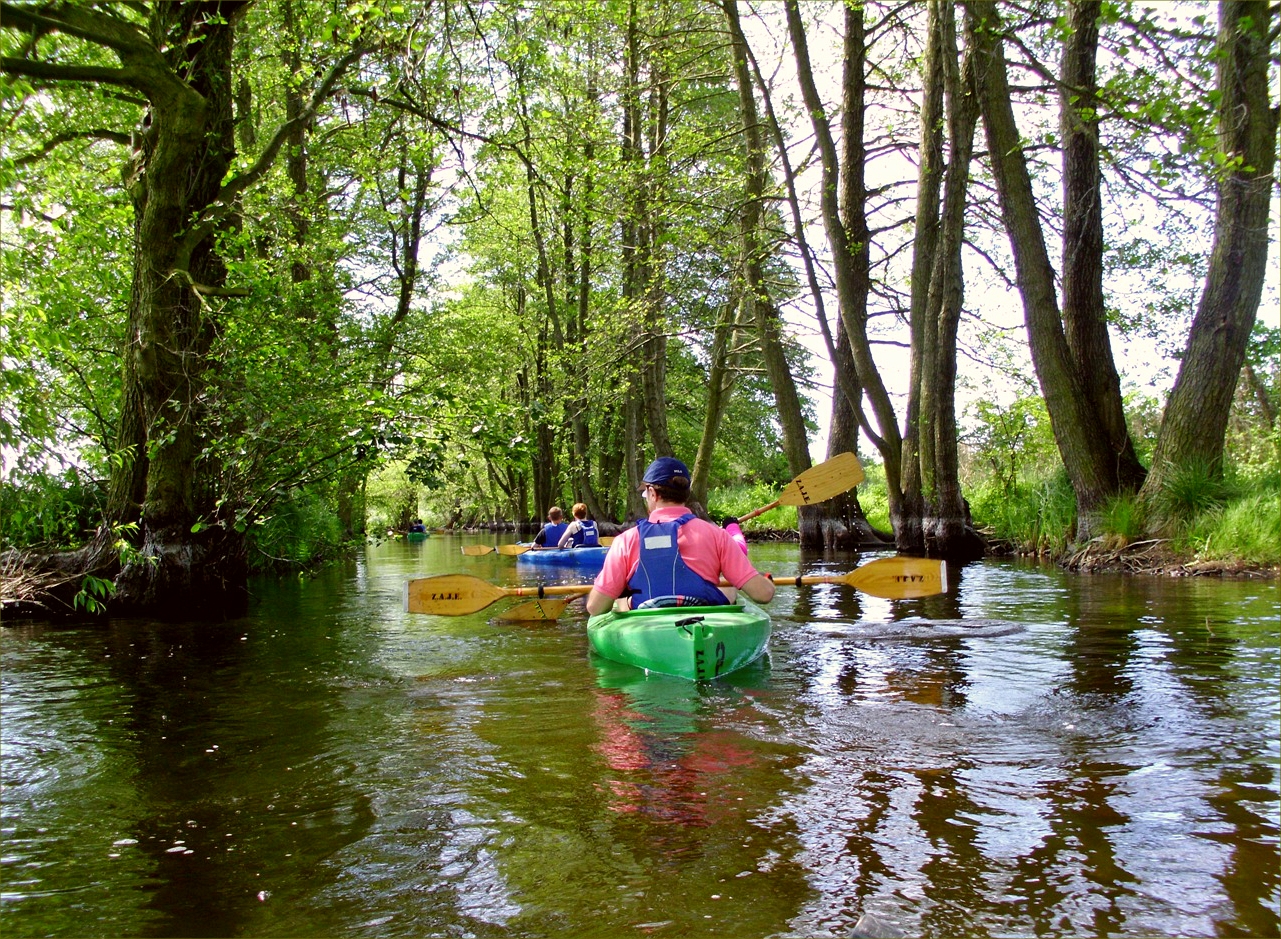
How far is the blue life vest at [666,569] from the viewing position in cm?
602

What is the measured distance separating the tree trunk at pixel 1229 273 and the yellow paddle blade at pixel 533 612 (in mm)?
7000

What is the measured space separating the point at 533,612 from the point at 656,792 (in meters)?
5.65

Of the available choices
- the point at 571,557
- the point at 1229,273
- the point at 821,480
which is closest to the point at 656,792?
the point at 821,480

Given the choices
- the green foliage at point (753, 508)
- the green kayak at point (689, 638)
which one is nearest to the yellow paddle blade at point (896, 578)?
the green kayak at point (689, 638)

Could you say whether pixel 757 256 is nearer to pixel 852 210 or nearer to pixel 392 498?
pixel 852 210

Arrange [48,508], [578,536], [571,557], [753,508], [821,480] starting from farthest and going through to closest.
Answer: [753,508]
[578,536]
[571,557]
[821,480]
[48,508]

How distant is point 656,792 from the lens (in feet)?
12.1

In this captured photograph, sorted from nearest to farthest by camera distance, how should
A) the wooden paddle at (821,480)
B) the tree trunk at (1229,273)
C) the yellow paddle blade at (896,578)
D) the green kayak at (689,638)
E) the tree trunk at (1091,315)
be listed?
the green kayak at (689,638) < the yellow paddle blade at (896,578) < the tree trunk at (1229,273) < the wooden paddle at (821,480) < the tree trunk at (1091,315)

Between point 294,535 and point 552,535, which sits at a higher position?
point 294,535

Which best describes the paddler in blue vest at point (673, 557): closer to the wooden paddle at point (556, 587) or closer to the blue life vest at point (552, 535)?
the wooden paddle at point (556, 587)

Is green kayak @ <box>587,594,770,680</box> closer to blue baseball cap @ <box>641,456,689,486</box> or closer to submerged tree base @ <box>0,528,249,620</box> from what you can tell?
blue baseball cap @ <box>641,456,689,486</box>

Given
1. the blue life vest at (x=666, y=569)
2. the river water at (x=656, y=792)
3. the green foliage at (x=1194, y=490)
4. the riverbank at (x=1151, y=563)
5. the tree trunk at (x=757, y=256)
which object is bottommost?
the river water at (x=656, y=792)

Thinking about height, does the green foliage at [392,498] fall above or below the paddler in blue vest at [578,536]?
above

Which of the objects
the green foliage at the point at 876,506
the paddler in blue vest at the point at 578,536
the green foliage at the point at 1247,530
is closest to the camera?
the green foliage at the point at 1247,530
